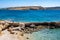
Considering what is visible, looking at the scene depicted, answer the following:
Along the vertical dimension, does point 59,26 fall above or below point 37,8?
above

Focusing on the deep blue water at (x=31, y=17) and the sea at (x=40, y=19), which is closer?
the sea at (x=40, y=19)

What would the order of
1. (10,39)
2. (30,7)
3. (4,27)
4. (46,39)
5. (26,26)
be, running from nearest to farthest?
(10,39) < (46,39) < (4,27) < (26,26) < (30,7)

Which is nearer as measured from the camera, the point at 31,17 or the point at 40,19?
the point at 40,19

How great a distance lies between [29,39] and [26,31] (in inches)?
133

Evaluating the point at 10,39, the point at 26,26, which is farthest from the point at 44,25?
the point at 10,39

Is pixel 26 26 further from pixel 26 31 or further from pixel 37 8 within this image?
pixel 37 8

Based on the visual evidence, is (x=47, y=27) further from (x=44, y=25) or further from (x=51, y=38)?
(x=51, y=38)

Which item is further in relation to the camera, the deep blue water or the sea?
the deep blue water

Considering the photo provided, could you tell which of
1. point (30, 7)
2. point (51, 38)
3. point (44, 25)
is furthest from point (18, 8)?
point (51, 38)

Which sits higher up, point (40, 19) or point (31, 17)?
point (40, 19)

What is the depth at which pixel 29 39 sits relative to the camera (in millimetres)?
13656

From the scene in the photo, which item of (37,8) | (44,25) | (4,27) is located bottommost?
(37,8)

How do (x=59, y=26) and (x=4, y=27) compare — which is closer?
(x=4, y=27)

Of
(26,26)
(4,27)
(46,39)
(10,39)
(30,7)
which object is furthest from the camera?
(30,7)
